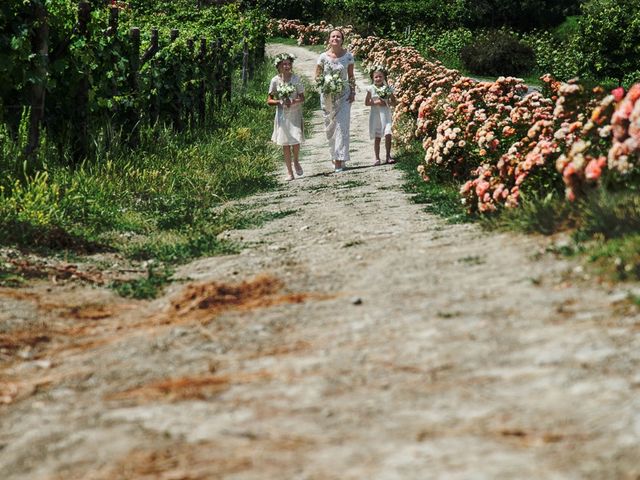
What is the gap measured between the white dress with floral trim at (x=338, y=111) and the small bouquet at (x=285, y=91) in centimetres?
63

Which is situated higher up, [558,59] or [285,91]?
[558,59]

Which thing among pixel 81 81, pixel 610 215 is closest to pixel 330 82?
pixel 81 81

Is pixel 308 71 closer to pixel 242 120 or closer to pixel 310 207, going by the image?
pixel 242 120

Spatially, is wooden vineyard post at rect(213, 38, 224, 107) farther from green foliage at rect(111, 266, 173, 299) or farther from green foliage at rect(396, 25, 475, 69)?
green foliage at rect(396, 25, 475, 69)

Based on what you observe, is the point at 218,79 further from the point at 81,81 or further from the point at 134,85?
the point at 81,81

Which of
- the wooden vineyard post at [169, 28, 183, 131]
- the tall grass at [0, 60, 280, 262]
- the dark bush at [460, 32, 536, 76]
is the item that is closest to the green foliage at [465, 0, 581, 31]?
the dark bush at [460, 32, 536, 76]

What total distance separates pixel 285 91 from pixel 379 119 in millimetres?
1888

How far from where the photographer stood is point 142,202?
407 inches

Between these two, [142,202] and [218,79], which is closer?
[142,202]

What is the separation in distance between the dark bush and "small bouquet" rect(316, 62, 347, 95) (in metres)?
21.8

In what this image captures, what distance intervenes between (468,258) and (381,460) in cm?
281

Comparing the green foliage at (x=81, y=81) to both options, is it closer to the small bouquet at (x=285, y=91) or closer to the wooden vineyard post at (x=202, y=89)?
the wooden vineyard post at (x=202, y=89)

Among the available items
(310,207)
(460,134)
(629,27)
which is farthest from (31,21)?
(629,27)

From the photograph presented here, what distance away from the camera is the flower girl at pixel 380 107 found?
544 inches
